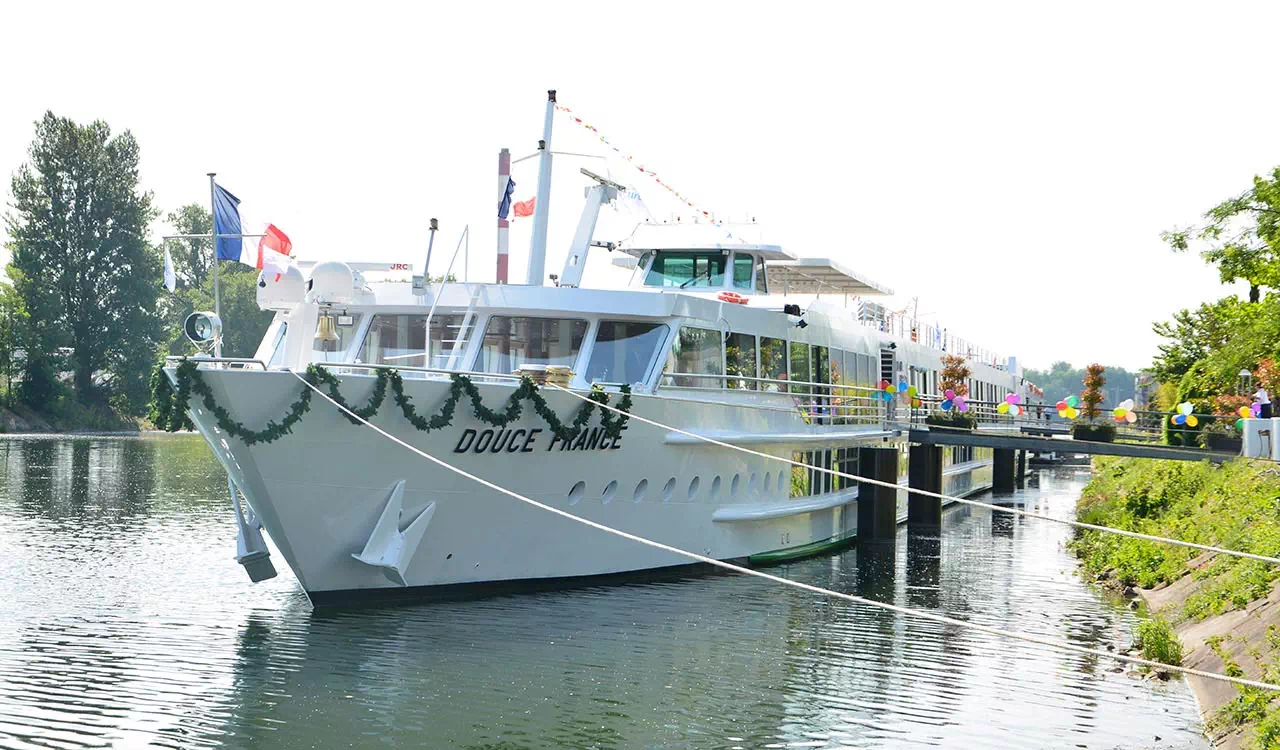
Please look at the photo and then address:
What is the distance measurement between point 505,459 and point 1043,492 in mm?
32702

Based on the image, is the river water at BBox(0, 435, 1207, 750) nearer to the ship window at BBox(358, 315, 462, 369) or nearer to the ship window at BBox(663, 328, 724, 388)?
the ship window at BBox(663, 328, 724, 388)

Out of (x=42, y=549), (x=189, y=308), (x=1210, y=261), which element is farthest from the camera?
(x=189, y=308)

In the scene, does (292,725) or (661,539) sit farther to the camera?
(661,539)

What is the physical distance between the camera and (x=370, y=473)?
14672mm

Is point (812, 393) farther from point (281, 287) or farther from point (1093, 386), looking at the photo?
point (1093, 386)

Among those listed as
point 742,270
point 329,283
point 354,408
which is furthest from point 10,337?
point 354,408

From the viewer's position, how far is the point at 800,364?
864 inches

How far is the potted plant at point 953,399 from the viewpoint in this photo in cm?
2945

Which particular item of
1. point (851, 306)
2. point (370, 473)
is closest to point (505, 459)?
point (370, 473)

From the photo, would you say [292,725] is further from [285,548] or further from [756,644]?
[756,644]

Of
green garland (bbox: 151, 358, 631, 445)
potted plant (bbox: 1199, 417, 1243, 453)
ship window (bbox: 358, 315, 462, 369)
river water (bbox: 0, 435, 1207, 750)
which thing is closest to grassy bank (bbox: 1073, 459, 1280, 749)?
river water (bbox: 0, 435, 1207, 750)

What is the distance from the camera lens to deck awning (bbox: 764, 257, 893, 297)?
2542cm

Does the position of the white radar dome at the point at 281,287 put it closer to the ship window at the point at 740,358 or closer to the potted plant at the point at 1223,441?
the ship window at the point at 740,358

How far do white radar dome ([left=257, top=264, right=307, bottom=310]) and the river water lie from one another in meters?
3.75
